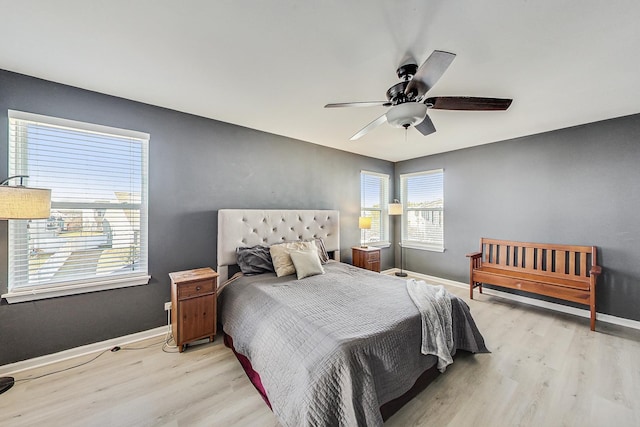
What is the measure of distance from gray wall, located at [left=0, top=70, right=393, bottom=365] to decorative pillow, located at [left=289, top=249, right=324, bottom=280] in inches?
39.1

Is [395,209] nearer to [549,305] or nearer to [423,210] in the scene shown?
[423,210]

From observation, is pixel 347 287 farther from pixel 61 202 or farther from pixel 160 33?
pixel 61 202

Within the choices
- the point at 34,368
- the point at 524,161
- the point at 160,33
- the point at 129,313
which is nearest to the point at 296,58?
the point at 160,33

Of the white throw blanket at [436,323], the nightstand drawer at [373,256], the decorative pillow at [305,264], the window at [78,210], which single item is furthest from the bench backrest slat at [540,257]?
the window at [78,210]

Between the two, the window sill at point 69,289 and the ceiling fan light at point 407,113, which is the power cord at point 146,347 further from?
Result: the ceiling fan light at point 407,113

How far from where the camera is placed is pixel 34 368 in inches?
80.1

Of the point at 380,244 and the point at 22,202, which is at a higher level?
the point at 22,202

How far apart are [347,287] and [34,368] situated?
9.28 feet

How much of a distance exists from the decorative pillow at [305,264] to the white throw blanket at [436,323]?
1097mm

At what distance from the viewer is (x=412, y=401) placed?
1.72 metres

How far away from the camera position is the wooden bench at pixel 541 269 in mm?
2826

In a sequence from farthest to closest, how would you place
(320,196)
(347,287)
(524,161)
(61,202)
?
(320,196) < (524,161) < (347,287) < (61,202)

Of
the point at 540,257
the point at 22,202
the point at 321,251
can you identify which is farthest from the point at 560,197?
the point at 22,202

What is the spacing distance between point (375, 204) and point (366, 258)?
142cm
